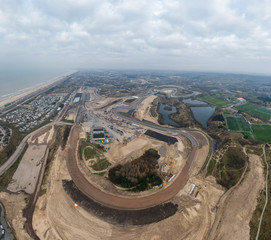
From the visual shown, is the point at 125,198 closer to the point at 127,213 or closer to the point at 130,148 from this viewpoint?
the point at 127,213

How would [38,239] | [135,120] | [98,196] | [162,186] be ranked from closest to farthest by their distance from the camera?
1. [38,239]
2. [98,196]
3. [162,186]
4. [135,120]

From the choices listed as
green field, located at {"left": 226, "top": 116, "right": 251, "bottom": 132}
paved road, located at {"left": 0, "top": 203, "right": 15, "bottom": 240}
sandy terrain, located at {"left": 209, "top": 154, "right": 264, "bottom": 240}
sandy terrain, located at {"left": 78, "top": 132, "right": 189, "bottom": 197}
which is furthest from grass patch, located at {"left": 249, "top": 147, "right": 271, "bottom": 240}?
paved road, located at {"left": 0, "top": 203, "right": 15, "bottom": 240}

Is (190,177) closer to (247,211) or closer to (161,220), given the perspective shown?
(247,211)

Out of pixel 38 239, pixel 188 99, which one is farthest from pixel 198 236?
pixel 188 99

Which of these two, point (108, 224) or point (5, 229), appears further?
point (108, 224)

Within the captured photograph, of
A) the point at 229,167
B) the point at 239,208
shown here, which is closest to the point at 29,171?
the point at 239,208

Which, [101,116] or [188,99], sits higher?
[188,99]
